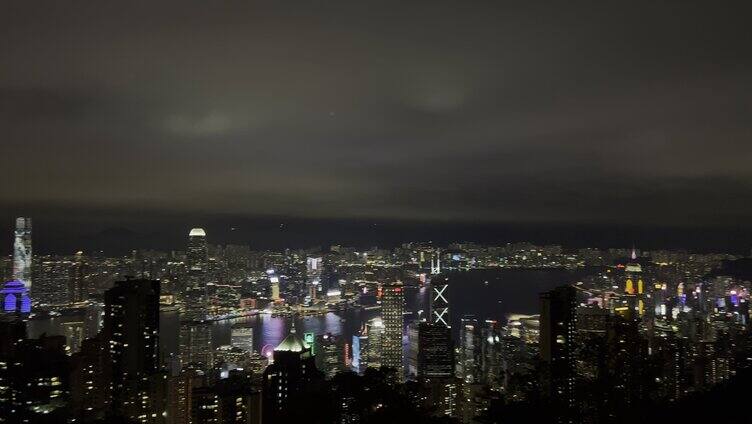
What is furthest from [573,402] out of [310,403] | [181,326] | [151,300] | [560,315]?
[181,326]

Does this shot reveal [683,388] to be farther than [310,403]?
Yes

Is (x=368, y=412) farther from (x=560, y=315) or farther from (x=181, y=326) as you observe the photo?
(x=181, y=326)

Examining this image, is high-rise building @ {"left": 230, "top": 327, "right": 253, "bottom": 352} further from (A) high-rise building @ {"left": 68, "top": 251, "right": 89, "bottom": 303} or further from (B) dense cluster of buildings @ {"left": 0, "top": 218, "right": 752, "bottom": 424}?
(A) high-rise building @ {"left": 68, "top": 251, "right": 89, "bottom": 303}

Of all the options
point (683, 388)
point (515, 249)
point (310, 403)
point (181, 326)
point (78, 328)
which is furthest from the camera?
point (515, 249)

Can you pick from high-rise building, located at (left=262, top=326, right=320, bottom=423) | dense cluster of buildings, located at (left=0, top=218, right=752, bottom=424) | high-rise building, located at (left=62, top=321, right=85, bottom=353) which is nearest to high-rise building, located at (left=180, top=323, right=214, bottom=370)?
dense cluster of buildings, located at (left=0, top=218, right=752, bottom=424)

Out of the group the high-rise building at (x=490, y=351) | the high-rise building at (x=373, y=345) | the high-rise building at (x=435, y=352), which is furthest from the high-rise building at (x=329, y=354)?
the high-rise building at (x=490, y=351)

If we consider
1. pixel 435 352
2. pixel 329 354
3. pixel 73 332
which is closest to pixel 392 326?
pixel 329 354

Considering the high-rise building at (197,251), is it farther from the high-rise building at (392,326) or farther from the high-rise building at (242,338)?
the high-rise building at (392,326)
